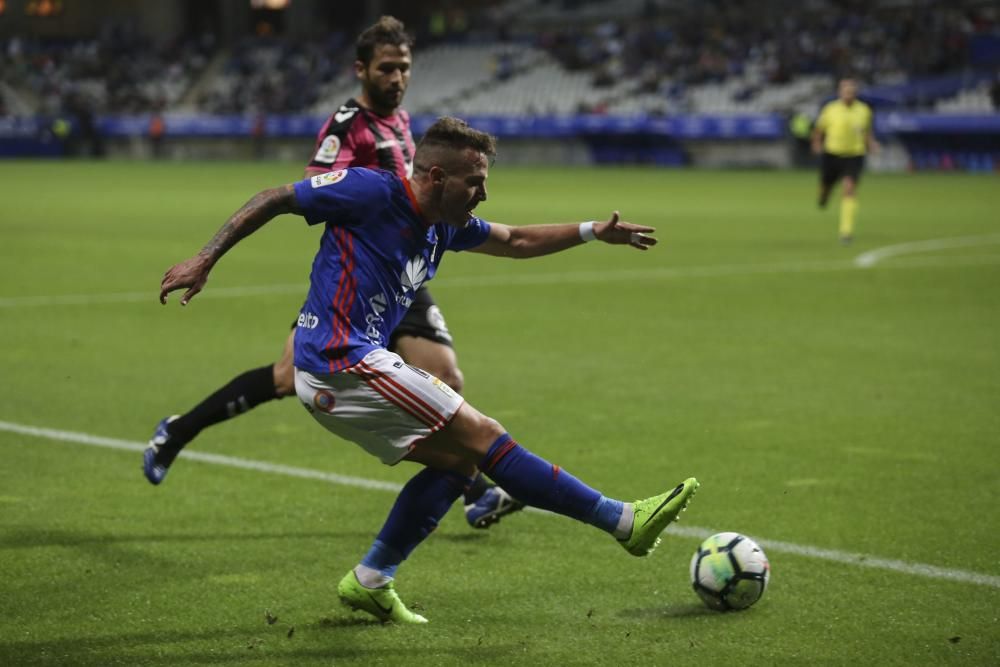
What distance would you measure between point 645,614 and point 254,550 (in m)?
1.69

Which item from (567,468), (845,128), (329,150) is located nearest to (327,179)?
(329,150)

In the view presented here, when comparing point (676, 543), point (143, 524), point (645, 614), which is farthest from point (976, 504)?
point (143, 524)

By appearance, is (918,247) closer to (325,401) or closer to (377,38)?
(377,38)

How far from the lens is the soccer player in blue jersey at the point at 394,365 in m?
4.62

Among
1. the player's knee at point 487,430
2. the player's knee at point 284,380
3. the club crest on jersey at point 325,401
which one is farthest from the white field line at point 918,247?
the club crest on jersey at point 325,401

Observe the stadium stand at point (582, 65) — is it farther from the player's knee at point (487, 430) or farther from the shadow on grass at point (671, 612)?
the player's knee at point (487, 430)

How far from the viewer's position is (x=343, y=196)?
4699mm

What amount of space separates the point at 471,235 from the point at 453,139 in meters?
0.65

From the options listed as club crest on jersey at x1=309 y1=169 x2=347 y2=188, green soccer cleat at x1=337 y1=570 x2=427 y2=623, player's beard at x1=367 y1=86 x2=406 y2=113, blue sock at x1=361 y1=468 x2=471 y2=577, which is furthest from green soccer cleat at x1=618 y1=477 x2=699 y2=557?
player's beard at x1=367 y1=86 x2=406 y2=113

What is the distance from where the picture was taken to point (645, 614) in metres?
4.96

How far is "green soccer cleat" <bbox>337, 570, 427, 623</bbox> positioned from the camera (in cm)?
481

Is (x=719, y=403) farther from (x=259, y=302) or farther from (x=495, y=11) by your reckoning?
(x=495, y=11)

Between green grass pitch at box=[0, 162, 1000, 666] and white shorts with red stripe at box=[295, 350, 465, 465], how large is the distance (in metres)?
0.66

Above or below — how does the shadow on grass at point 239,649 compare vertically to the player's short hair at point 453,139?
below
